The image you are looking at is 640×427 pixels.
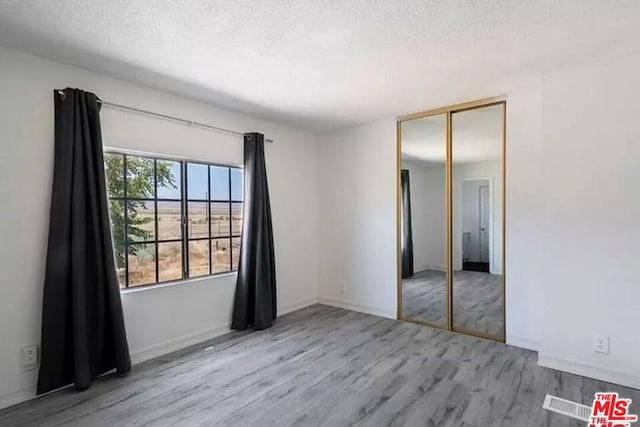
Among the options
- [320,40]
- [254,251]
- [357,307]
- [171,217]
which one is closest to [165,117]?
[171,217]

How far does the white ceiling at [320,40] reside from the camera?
1952 millimetres

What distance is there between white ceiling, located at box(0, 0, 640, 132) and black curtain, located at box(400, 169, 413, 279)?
1.21m

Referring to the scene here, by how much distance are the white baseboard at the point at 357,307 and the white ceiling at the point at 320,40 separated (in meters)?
2.68

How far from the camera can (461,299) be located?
12.3ft

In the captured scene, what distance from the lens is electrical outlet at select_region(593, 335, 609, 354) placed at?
262 cm

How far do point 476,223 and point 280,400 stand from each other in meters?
2.69

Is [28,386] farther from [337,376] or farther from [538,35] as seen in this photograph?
[538,35]

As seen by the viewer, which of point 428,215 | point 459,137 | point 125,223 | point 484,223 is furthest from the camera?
point 428,215

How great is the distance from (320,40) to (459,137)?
219 cm

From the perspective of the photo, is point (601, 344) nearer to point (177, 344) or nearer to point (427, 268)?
point (427, 268)

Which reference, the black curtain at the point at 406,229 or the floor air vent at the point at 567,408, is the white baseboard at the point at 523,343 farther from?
the black curtain at the point at 406,229

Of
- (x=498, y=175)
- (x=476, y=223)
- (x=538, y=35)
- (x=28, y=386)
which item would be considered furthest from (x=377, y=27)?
(x=28, y=386)

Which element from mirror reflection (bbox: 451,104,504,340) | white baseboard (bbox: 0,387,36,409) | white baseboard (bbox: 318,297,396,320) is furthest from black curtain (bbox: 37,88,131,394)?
mirror reflection (bbox: 451,104,504,340)

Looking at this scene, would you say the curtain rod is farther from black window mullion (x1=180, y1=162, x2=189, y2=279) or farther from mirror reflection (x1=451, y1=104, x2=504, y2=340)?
mirror reflection (x1=451, y1=104, x2=504, y2=340)
